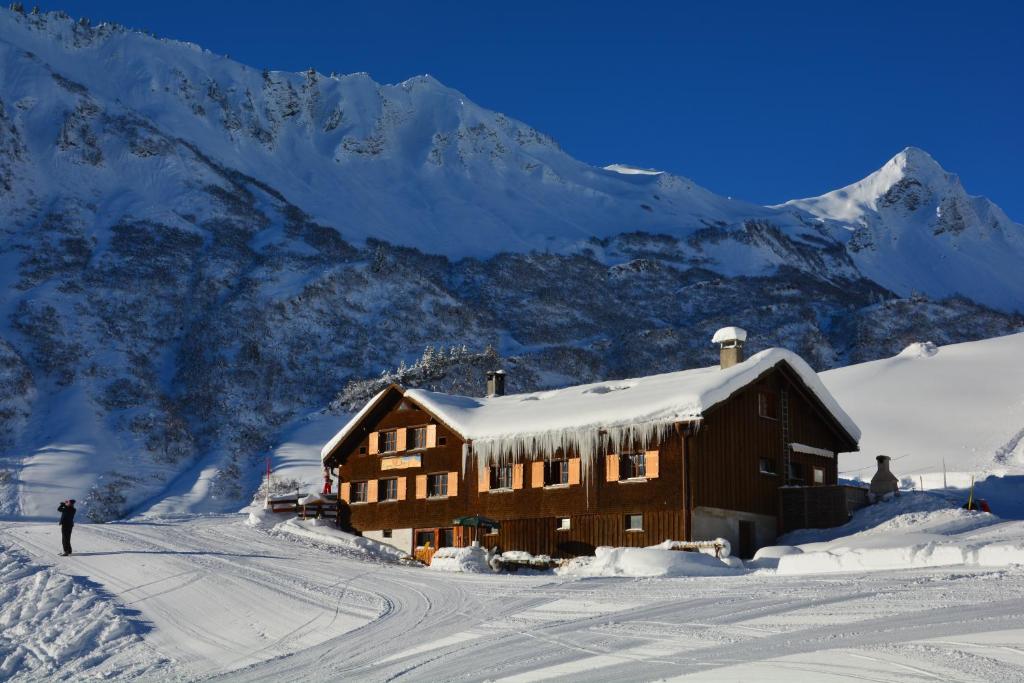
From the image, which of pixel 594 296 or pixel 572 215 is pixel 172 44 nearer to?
pixel 572 215

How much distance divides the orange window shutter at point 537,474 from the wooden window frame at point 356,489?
6.95 meters

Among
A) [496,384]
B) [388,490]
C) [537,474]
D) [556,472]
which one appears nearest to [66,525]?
[388,490]

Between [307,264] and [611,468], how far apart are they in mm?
66438

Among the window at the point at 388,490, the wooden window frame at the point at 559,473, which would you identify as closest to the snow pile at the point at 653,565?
the wooden window frame at the point at 559,473

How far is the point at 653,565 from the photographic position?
24438mm

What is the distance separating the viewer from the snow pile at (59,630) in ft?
58.6

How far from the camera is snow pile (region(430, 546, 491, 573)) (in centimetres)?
2731

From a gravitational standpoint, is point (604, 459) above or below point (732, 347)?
below

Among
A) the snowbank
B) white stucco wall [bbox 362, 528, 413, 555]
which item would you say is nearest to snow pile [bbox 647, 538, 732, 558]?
the snowbank

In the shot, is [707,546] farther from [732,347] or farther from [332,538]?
[332,538]

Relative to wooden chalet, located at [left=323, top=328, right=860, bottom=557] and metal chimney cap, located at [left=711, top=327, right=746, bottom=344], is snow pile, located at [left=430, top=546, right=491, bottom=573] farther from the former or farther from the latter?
metal chimney cap, located at [left=711, top=327, right=746, bottom=344]

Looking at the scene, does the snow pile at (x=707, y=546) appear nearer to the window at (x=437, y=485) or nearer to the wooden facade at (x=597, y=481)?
the wooden facade at (x=597, y=481)

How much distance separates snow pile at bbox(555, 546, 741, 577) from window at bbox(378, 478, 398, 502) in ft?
38.6

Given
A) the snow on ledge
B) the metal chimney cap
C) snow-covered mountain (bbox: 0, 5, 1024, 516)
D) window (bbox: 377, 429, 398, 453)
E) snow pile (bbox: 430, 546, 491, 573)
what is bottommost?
snow pile (bbox: 430, 546, 491, 573)
